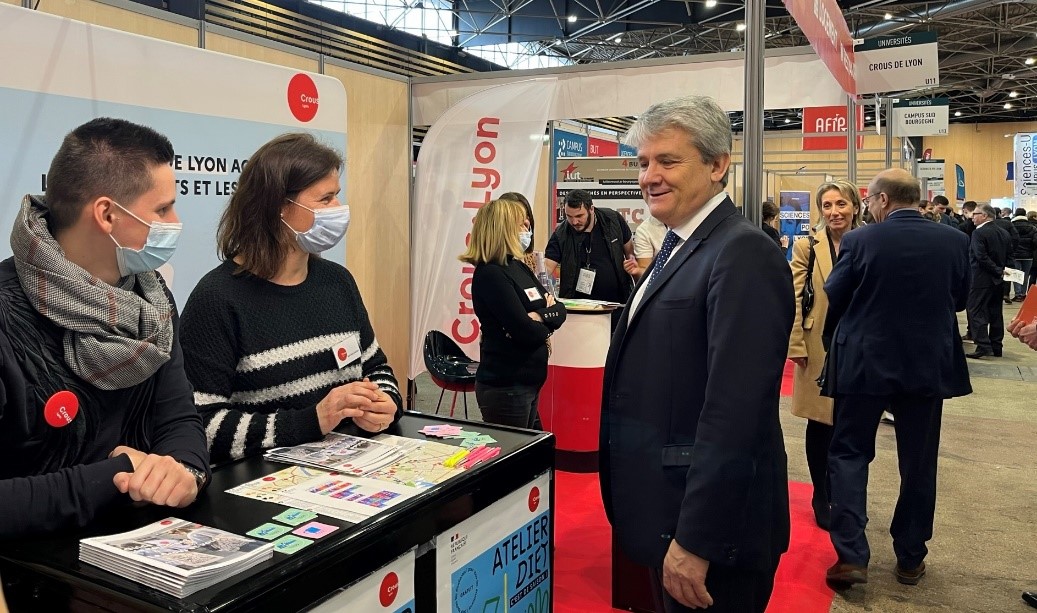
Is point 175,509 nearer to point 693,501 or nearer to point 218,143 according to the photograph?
point 693,501

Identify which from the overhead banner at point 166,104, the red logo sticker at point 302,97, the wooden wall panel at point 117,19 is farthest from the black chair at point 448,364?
the wooden wall panel at point 117,19

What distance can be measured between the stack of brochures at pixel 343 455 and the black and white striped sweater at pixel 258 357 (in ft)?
0.10

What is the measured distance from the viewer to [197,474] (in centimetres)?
145

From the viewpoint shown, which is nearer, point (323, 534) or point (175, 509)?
point (323, 534)

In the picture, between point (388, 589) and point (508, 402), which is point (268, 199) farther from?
point (508, 402)

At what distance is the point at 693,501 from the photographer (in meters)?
1.43

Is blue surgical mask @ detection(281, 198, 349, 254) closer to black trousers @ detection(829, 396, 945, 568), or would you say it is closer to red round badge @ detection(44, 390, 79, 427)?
red round badge @ detection(44, 390, 79, 427)

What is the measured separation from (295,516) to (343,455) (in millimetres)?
334

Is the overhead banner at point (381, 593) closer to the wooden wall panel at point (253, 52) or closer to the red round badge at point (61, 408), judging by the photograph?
the red round badge at point (61, 408)

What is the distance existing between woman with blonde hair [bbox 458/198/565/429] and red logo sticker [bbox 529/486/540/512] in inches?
57.9

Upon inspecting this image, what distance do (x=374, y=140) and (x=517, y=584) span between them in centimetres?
395

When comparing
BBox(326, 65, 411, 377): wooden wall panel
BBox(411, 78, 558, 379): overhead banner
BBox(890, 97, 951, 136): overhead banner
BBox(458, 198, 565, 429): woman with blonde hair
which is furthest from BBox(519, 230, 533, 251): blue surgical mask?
BBox(890, 97, 951, 136): overhead banner

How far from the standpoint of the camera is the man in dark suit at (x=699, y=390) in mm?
1425

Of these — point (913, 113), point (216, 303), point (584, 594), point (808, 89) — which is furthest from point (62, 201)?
point (913, 113)
